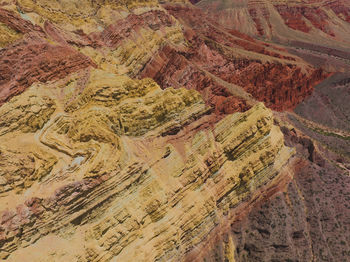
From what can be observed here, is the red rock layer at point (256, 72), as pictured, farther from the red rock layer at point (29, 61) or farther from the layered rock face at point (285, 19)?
the layered rock face at point (285, 19)

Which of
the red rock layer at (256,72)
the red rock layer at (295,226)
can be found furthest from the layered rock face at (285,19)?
the red rock layer at (295,226)

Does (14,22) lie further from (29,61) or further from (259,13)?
(259,13)

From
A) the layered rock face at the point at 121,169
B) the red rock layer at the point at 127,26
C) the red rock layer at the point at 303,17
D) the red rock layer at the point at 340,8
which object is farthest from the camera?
the red rock layer at the point at 340,8

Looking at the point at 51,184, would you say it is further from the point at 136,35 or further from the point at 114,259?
the point at 136,35

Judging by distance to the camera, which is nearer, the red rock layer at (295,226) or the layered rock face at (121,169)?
the layered rock face at (121,169)

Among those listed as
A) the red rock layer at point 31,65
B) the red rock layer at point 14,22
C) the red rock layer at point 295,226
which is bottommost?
the red rock layer at point 295,226

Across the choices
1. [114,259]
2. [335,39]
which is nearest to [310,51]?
[335,39]

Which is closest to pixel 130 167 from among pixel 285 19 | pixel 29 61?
pixel 29 61

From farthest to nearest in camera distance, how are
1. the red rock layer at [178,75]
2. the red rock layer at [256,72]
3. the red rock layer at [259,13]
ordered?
the red rock layer at [259,13], the red rock layer at [256,72], the red rock layer at [178,75]

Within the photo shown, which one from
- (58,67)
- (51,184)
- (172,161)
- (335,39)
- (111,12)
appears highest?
(111,12)
